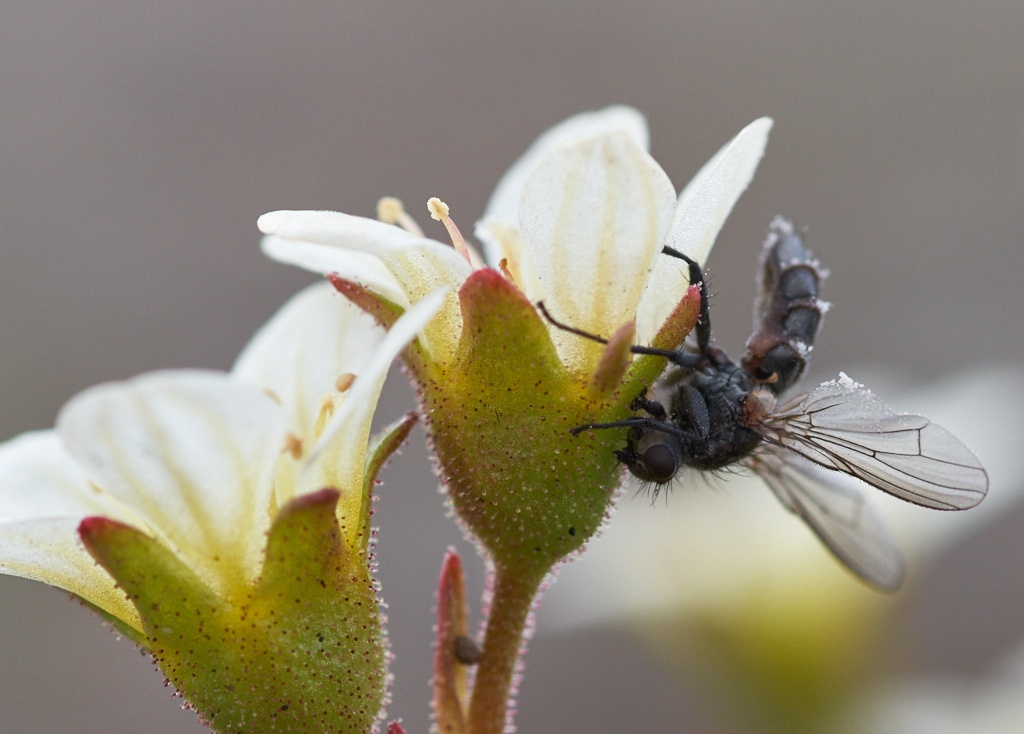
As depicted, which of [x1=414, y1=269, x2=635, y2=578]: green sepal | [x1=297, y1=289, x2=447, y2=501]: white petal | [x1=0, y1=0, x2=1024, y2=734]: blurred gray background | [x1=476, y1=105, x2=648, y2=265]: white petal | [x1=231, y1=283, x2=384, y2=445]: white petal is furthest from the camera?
[x1=0, y1=0, x2=1024, y2=734]: blurred gray background

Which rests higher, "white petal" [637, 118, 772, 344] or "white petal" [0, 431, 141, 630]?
"white petal" [637, 118, 772, 344]

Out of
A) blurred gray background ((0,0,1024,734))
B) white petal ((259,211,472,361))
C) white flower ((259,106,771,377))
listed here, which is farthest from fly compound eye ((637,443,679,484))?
blurred gray background ((0,0,1024,734))

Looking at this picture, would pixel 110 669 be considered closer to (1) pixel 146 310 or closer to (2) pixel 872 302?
(1) pixel 146 310

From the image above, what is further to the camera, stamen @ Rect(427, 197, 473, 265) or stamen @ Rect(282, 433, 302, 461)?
stamen @ Rect(427, 197, 473, 265)

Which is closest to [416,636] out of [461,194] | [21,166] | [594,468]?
[461,194]

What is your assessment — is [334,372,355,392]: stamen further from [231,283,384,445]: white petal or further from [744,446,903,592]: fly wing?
[744,446,903,592]: fly wing

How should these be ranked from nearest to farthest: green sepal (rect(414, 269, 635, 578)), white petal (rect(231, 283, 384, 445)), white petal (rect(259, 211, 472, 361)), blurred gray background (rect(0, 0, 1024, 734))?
white petal (rect(259, 211, 472, 361)) → green sepal (rect(414, 269, 635, 578)) → white petal (rect(231, 283, 384, 445)) → blurred gray background (rect(0, 0, 1024, 734))
